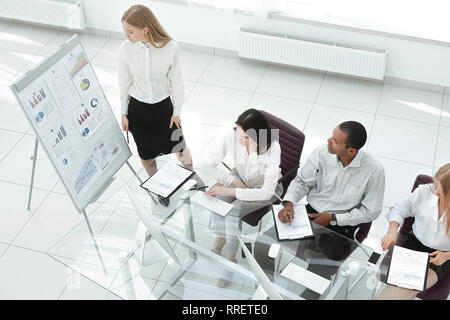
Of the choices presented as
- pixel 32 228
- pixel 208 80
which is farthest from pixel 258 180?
pixel 208 80

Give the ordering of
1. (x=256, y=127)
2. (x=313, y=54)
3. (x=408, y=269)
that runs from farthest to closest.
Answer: (x=313, y=54) → (x=256, y=127) → (x=408, y=269)

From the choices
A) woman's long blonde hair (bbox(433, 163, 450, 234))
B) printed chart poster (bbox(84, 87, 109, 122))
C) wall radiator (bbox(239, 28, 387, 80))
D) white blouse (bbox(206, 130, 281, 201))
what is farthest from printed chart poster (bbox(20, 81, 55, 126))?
wall radiator (bbox(239, 28, 387, 80))

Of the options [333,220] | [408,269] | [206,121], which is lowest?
[206,121]

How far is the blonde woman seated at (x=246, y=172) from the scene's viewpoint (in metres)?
3.49

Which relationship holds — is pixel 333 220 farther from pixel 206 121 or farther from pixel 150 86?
pixel 206 121

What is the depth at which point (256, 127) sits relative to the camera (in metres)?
3.60

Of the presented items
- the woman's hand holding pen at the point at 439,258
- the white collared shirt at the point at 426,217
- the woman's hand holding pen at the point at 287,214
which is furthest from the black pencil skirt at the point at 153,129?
the woman's hand holding pen at the point at 439,258

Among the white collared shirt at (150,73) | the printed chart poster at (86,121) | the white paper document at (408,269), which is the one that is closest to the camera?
the white paper document at (408,269)

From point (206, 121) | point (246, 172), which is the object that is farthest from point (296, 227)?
point (206, 121)

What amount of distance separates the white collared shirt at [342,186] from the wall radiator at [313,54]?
2273 millimetres

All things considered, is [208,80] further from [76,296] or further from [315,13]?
[76,296]

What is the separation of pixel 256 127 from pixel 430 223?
123 cm

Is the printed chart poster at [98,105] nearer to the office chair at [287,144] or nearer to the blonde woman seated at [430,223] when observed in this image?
the office chair at [287,144]
